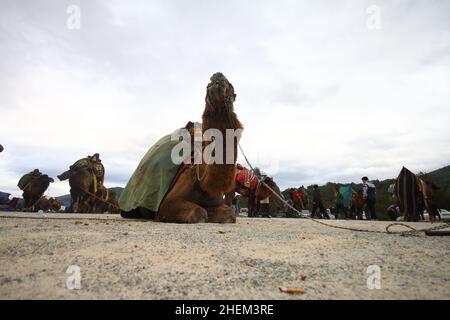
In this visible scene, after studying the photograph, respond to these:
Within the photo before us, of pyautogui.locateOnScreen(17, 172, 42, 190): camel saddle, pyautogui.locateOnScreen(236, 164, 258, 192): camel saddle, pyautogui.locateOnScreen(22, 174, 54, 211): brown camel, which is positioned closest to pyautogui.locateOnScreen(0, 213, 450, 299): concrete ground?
pyautogui.locateOnScreen(236, 164, 258, 192): camel saddle

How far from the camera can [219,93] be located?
4.73m

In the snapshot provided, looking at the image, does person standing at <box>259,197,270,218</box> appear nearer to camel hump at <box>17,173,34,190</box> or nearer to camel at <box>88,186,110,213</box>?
camel at <box>88,186,110,213</box>

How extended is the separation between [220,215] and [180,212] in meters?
0.90

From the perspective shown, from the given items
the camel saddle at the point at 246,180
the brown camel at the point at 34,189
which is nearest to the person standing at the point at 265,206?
the camel saddle at the point at 246,180

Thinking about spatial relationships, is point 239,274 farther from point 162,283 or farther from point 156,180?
point 156,180

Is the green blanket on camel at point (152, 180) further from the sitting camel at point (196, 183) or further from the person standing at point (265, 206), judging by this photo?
the person standing at point (265, 206)

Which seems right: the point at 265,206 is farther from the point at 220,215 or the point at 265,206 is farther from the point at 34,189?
the point at 34,189

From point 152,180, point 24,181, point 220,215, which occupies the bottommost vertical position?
point 220,215

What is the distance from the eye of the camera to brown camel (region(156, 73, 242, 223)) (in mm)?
4855

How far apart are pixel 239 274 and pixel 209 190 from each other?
11.3ft

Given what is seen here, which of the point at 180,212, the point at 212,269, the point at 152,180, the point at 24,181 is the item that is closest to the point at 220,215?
the point at 180,212

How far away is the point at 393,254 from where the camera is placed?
2.58 m
